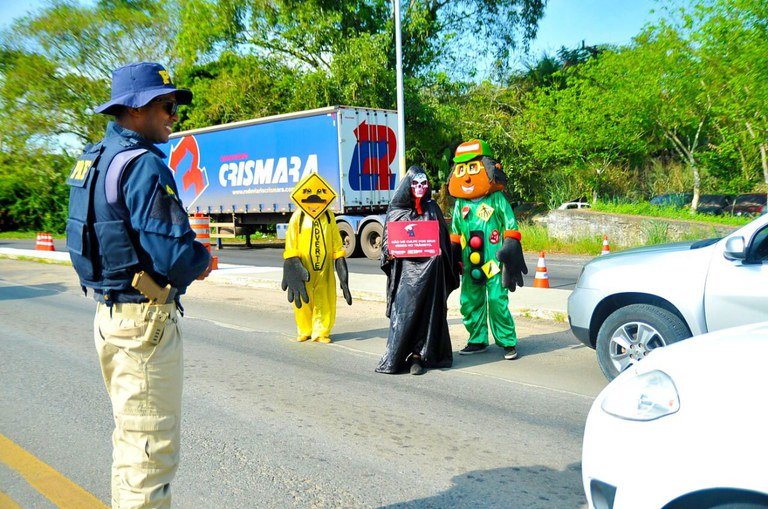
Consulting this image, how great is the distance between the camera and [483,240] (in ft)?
23.3

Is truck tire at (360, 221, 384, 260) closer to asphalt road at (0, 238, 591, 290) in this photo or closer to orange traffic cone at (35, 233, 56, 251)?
asphalt road at (0, 238, 591, 290)

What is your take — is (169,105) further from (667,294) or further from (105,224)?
(667,294)

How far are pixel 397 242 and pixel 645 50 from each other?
1673cm

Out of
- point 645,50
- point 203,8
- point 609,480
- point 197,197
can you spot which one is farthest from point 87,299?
point 203,8

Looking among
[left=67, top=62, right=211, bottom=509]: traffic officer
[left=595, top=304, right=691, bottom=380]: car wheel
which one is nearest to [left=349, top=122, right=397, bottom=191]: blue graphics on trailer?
[left=595, top=304, right=691, bottom=380]: car wheel

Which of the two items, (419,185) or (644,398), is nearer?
(644,398)

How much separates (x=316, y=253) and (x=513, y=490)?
4.59m

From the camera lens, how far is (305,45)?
28281 millimetres

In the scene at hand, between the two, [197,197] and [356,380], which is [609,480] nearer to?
[356,380]

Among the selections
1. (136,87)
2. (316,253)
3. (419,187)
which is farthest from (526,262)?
(136,87)

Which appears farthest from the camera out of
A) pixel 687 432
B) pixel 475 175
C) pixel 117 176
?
pixel 475 175

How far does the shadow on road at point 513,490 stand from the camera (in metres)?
3.70

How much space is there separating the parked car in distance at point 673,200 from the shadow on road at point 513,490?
728 inches

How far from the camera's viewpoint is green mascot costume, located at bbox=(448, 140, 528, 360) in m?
7.01
